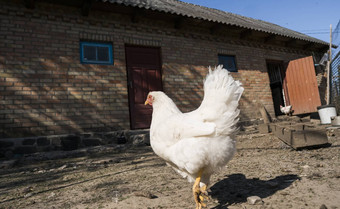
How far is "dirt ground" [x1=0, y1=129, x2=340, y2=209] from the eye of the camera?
1.96 m

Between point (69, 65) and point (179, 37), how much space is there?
13.6ft

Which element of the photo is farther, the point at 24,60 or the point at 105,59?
the point at 105,59

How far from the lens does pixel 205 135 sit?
1.88 metres

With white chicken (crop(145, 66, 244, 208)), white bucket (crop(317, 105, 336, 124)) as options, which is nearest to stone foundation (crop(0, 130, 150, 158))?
white chicken (crop(145, 66, 244, 208))

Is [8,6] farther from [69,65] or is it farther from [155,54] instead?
[155,54]

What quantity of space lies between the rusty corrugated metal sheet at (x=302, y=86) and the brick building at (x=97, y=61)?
268cm

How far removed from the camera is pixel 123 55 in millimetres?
6547

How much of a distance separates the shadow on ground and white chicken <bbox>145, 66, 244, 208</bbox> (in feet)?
0.86

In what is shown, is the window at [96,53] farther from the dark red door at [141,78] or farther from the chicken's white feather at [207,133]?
the chicken's white feather at [207,133]

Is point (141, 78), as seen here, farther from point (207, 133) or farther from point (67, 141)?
point (207, 133)

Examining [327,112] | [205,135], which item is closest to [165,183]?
[205,135]

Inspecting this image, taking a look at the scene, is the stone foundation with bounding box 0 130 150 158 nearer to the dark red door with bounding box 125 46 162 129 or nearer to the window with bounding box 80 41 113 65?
the dark red door with bounding box 125 46 162 129

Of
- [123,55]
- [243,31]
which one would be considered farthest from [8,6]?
[243,31]

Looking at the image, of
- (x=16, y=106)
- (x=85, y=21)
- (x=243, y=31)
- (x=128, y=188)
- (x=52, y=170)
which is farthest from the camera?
(x=243, y=31)
